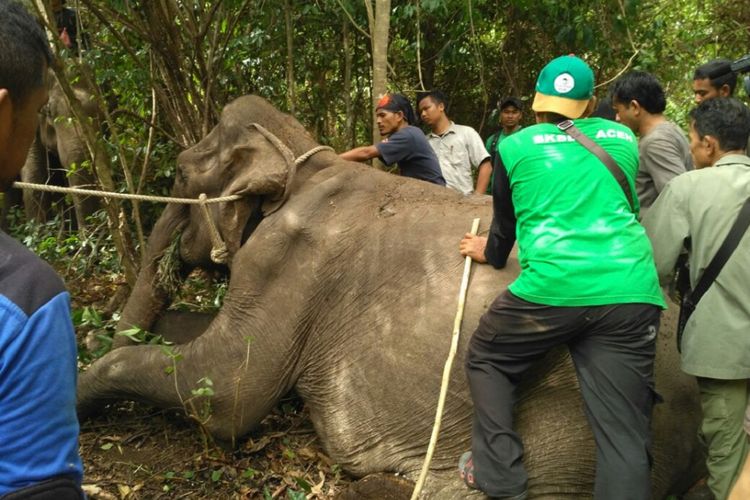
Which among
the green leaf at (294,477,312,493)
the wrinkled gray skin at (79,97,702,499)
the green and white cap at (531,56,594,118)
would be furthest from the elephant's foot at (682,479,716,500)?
the green and white cap at (531,56,594,118)

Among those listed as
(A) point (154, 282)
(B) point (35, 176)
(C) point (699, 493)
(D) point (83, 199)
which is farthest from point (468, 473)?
(B) point (35, 176)

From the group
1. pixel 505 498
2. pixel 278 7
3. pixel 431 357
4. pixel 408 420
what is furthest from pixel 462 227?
pixel 278 7

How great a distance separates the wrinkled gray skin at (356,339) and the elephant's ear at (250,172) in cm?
1

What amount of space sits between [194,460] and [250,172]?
158 centimetres

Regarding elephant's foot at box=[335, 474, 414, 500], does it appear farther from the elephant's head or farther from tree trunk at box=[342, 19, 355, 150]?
tree trunk at box=[342, 19, 355, 150]

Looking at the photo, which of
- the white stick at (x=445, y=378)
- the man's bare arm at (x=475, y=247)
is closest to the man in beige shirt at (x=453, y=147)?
the man's bare arm at (x=475, y=247)

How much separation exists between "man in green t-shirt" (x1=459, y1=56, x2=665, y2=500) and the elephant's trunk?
2403 millimetres

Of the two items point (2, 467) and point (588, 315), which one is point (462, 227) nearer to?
point (588, 315)

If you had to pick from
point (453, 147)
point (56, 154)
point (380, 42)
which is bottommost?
point (56, 154)

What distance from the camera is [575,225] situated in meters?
2.55

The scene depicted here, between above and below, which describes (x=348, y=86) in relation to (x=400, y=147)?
above

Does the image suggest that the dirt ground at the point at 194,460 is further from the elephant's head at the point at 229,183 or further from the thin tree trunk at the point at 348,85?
the thin tree trunk at the point at 348,85

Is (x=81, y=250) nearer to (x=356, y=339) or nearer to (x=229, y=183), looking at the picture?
(x=229, y=183)

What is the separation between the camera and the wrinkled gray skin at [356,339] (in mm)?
2938
